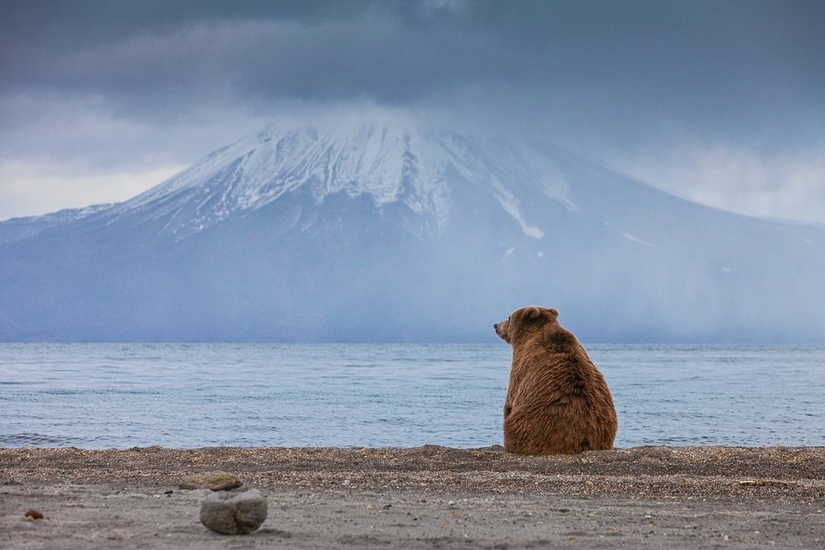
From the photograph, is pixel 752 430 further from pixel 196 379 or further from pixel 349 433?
pixel 196 379

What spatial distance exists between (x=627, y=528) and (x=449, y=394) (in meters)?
24.8

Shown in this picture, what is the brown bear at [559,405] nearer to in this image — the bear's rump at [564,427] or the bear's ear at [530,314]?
the bear's rump at [564,427]

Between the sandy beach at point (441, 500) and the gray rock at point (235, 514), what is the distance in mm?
77

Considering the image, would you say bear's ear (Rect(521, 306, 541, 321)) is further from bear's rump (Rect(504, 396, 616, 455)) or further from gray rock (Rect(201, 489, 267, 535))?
gray rock (Rect(201, 489, 267, 535))

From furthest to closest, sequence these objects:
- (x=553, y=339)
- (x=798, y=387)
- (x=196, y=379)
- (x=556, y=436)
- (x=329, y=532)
Result: (x=196, y=379)
(x=798, y=387)
(x=553, y=339)
(x=556, y=436)
(x=329, y=532)

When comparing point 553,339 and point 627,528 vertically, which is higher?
point 553,339

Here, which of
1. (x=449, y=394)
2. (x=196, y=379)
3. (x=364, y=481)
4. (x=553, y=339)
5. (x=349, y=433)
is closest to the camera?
(x=364, y=481)

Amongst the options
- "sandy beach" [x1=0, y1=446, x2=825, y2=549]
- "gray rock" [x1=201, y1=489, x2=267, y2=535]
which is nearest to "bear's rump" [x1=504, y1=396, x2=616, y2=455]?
"sandy beach" [x1=0, y1=446, x2=825, y2=549]

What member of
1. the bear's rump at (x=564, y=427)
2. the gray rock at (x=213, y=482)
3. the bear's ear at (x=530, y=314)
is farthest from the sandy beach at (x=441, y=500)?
the bear's ear at (x=530, y=314)

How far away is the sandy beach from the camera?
6.66 meters

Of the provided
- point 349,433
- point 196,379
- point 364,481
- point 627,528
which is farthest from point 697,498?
point 196,379

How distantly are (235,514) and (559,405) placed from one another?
5.62m

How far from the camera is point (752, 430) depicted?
20281 millimetres

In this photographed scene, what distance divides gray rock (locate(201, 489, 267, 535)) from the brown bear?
537 cm
